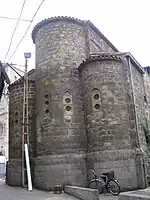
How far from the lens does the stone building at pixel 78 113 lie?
1159 centimetres

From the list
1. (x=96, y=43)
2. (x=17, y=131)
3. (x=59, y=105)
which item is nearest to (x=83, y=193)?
(x=59, y=105)

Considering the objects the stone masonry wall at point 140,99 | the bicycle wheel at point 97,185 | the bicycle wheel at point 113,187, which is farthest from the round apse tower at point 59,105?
the stone masonry wall at point 140,99

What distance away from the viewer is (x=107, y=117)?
11.9 m

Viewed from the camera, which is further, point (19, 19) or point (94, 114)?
point (94, 114)

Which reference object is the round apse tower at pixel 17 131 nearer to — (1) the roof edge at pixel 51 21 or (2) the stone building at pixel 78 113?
(2) the stone building at pixel 78 113

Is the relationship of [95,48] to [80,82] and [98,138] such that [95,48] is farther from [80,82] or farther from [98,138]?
[98,138]

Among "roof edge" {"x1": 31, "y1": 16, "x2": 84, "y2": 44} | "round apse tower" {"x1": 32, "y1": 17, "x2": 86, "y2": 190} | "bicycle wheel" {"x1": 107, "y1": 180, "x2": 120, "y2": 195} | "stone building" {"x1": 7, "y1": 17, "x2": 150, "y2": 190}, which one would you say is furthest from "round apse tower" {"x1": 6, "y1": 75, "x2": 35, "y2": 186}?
"bicycle wheel" {"x1": 107, "y1": 180, "x2": 120, "y2": 195}

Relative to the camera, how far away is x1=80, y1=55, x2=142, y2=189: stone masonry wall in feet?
36.7

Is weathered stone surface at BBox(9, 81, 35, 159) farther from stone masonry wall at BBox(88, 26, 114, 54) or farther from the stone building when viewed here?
stone masonry wall at BBox(88, 26, 114, 54)

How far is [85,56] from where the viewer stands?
47.8 ft

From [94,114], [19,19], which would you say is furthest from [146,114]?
[19,19]

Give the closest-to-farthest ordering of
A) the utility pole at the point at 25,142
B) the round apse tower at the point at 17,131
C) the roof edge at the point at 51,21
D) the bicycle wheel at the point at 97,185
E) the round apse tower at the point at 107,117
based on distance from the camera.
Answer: the bicycle wheel at the point at 97,185 → the round apse tower at the point at 107,117 → the utility pole at the point at 25,142 → the round apse tower at the point at 17,131 → the roof edge at the point at 51,21

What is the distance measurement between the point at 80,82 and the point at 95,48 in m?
3.21

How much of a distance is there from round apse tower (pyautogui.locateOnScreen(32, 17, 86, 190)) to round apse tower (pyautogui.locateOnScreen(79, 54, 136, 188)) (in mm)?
518
